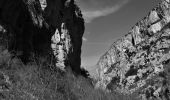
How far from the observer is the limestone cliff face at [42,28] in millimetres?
19984

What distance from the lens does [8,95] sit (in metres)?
8.62

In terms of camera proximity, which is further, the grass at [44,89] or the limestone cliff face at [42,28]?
the limestone cliff face at [42,28]

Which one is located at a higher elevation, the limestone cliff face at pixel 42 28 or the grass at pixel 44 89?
the limestone cliff face at pixel 42 28

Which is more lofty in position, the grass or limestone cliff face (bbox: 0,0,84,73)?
limestone cliff face (bbox: 0,0,84,73)

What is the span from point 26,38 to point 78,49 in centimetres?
2475

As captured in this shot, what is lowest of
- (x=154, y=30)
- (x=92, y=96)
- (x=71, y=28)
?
(x=92, y=96)

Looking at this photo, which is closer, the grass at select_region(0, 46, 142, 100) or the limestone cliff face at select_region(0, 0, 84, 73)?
the grass at select_region(0, 46, 142, 100)

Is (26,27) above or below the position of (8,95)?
above

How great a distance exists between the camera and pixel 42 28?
2619 cm

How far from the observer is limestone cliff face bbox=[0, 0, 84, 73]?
20.0m

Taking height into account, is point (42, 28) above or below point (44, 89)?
above

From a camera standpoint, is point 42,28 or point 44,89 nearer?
point 44,89

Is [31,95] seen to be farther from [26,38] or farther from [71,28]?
[71,28]

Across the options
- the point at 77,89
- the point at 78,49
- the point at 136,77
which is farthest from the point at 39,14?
the point at 136,77
